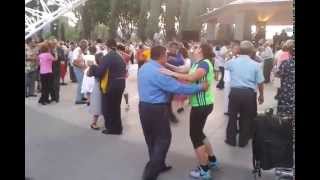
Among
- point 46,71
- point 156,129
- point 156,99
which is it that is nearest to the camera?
point 156,99

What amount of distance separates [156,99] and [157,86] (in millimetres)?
159

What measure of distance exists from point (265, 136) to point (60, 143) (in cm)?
383

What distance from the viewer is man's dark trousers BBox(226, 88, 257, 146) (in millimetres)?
7328

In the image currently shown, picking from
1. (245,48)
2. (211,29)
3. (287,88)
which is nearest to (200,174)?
(287,88)

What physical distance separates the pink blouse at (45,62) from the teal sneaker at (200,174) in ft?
22.0

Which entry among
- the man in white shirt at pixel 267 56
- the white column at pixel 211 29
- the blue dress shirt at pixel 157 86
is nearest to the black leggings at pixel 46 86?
the blue dress shirt at pixel 157 86

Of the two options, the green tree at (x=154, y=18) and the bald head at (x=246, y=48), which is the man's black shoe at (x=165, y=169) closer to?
the bald head at (x=246, y=48)

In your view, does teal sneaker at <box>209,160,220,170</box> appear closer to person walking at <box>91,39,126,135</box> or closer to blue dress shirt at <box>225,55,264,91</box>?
blue dress shirt at <box>225,55,264,91</box>

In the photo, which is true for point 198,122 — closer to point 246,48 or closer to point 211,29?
point 246,48

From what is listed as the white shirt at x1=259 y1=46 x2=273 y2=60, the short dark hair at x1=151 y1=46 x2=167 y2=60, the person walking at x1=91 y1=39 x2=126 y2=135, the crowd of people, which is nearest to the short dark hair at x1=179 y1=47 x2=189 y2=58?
the crowd of people

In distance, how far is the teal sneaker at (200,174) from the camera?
19.3 feet

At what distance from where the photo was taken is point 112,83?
8.48 meters
